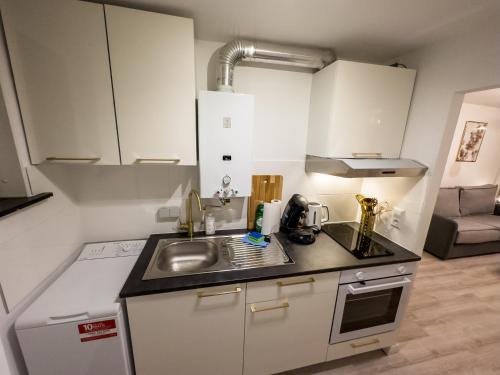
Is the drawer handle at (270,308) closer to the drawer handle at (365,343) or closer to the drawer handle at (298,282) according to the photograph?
the drawer handle at (298,282)

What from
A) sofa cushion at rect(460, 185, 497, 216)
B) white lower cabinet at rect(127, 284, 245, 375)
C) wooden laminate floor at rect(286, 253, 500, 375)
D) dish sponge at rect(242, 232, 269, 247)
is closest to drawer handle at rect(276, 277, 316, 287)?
white lower cabinet at rect(127, 284, 245, 375)

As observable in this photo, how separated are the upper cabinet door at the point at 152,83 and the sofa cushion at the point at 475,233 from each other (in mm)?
3657

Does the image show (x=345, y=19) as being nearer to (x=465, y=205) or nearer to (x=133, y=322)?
(x=133, y=322)

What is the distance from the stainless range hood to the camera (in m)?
1.28

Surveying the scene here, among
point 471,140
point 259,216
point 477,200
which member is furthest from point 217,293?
point 471,140

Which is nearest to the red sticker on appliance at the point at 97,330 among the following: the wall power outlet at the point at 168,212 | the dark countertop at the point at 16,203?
the dark countertop at the point at 16,203

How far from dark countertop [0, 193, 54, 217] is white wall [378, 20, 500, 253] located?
225 cm

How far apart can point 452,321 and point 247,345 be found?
2042mm

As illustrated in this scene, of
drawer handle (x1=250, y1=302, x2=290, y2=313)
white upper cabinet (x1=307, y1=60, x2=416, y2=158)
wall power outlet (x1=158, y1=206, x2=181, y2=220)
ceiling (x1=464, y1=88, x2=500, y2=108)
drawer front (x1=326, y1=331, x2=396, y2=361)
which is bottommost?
drawer front (x1=326, y1=331, x2=396, y2=361)

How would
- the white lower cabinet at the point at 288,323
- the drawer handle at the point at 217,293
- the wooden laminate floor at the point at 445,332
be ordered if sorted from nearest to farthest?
the drawer handle at the point at 217,293 < the white lower cabinet at the point at 288,323 < the wooden laminate floor at the point at 445,332

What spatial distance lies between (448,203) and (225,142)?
146 inches

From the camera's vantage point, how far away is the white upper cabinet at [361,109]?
1316 millimetres

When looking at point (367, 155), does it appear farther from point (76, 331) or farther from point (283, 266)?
point (76, 331)

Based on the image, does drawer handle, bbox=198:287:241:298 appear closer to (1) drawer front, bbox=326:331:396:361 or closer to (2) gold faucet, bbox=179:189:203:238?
(2) gold faucet, bbox=179:189:203:238
